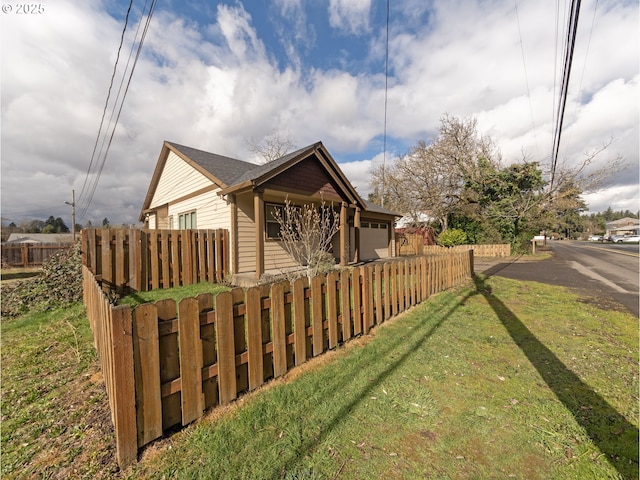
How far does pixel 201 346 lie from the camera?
227cm

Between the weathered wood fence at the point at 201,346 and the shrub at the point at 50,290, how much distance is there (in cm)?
512

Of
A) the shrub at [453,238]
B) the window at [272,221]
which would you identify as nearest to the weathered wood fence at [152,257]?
the window at [272,221]

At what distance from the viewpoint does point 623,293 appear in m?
7.15

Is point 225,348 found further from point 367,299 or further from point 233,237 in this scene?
point 233,237

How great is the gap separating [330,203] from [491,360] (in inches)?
326

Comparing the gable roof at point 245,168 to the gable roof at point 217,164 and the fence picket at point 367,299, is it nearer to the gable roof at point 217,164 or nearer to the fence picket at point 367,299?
the gable roof at point 217,164

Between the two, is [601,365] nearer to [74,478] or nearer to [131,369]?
[131,369]

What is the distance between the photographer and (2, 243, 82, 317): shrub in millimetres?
5883

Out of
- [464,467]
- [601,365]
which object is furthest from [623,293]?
[464,467]

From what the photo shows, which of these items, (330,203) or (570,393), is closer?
(570,393)

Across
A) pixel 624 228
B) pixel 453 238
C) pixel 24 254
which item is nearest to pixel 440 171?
pixel 453 238

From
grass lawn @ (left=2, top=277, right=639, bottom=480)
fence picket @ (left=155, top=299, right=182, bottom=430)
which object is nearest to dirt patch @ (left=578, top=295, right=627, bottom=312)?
grass lawn @ (left=2, top=277, right=639, bottom=480)

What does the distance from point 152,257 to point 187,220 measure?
15.4 ft

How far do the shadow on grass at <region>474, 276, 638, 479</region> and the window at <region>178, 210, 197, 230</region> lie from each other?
36.7 ft
